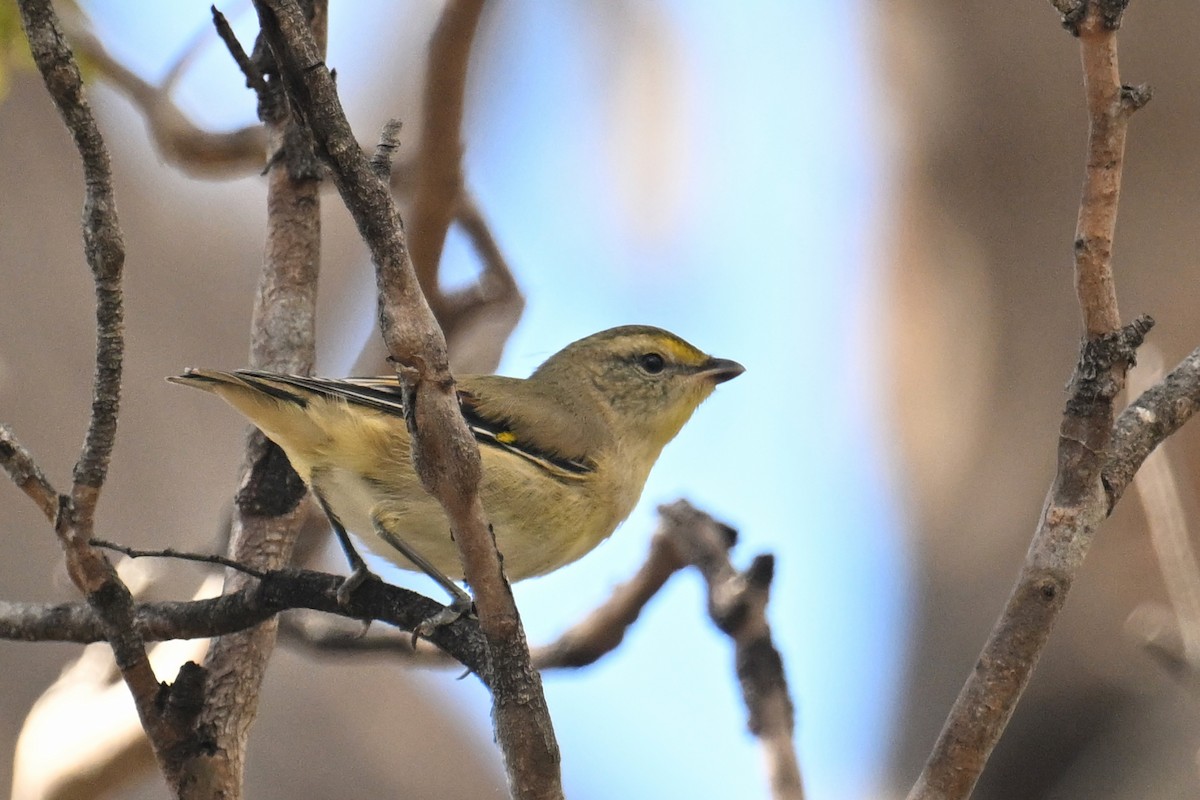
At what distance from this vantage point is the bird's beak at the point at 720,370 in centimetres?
312

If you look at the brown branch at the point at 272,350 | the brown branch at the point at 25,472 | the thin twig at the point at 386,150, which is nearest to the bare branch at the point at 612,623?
the brown branch at the point at 272,350

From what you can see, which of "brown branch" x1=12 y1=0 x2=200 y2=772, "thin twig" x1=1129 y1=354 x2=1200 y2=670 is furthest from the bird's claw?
"thin twig" x1=1129 y1=354 x2=1200 y2=670

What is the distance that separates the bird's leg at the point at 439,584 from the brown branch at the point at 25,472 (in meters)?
0.53

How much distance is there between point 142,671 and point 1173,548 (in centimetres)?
214

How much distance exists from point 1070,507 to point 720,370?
59.3 inches

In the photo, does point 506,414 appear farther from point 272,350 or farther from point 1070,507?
point 1070,507

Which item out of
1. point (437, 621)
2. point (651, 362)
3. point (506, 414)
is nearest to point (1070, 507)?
point (437, 621)

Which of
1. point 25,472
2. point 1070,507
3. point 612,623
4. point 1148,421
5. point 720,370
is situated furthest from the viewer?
point 720,370

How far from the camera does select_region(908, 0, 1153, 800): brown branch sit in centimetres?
156

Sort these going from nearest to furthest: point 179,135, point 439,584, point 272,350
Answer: point 439,584 < point 272,350 < point 179,135

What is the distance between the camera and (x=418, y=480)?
6.51ft

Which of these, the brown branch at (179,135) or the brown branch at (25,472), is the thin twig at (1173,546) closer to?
the brown branch at (25,472)

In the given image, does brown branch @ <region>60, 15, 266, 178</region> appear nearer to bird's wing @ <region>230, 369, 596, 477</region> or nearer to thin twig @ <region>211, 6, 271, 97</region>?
thin twig @ <region>211, 6, 271, 97</region>

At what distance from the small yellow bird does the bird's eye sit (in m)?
0.37
